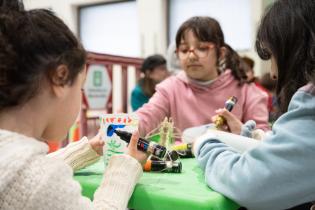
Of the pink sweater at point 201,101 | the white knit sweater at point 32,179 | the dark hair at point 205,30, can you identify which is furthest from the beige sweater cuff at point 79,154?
the dark hair at point 205,30

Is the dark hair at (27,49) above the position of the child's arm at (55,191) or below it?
above

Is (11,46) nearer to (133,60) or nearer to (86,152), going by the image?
(86,152)

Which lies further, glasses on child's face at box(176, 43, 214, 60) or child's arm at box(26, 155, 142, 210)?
glasses on child's face at box(176, 43, 214, 60)

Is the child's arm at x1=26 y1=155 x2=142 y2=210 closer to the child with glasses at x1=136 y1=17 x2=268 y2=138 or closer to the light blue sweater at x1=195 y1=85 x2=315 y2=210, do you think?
the light blue sweater at x1=195 y1=85 x2=315 y2=210

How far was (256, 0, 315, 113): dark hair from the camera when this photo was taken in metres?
0.70

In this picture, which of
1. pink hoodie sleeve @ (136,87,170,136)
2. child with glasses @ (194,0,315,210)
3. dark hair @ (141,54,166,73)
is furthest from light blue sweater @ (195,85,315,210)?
dark hair @ (141,54,166,73)

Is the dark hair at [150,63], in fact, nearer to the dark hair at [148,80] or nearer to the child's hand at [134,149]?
the dark hair at [148,80]

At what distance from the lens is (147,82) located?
122 inches

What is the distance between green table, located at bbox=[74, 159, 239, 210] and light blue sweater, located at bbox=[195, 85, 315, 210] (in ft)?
0.14

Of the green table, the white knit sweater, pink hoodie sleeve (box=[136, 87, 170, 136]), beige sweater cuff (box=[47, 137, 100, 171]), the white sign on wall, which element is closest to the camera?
the white knit sweater

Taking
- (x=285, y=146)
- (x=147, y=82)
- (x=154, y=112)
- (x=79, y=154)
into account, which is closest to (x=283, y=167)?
(x=285, y=146)

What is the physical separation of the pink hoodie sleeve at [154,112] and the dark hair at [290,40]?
2.07 ft

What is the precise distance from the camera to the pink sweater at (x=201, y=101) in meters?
1.44

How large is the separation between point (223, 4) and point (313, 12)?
10.9 feet
